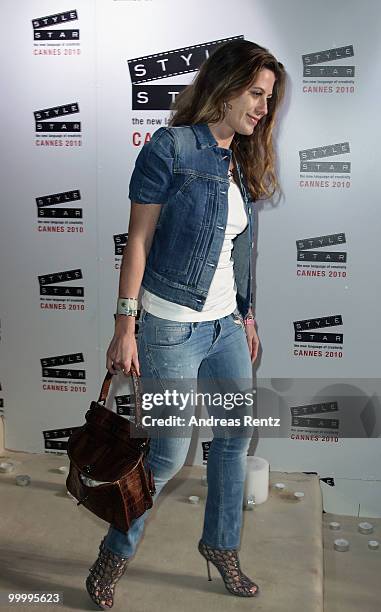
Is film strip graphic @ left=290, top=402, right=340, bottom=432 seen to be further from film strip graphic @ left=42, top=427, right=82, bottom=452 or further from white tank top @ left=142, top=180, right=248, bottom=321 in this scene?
white tank top @ left=142, top=180, right=248, bottom=321

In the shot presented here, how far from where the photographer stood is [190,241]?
6.72 feet

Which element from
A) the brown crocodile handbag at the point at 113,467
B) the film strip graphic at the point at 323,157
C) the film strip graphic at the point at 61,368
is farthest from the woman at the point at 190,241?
the film strip graphic at the point at 61,368

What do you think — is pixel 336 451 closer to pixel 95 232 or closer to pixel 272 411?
pixel 272 411

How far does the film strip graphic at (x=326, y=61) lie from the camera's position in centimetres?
300

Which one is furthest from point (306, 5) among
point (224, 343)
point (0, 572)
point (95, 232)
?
point (0, 572)

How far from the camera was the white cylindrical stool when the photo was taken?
3096 mm

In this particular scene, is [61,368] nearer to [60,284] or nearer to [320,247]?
[60,284]

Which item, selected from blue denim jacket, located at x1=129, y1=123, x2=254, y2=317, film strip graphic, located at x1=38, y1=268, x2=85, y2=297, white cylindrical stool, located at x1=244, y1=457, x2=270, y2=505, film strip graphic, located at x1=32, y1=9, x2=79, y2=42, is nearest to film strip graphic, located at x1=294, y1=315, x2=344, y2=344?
white cylindrical stool, located at x1=244, y1=457, x2=270, y2=505

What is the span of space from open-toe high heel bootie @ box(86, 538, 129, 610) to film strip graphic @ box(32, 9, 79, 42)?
2.06m

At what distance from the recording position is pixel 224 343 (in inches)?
85.6

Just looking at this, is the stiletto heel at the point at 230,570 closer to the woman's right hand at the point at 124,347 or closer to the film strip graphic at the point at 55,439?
the woman's right hand at the point at 124,347

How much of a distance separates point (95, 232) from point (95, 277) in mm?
200

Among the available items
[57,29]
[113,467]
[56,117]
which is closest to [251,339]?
[113,467]

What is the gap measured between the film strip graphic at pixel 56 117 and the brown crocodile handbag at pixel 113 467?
1.52 meters
